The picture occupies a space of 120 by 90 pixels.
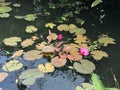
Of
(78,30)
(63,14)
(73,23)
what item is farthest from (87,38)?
(63,14)

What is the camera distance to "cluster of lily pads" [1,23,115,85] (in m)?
2.64

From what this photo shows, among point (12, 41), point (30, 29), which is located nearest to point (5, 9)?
point (30, 29)

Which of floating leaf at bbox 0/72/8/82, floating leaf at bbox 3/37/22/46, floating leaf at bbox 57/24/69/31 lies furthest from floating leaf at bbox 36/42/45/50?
floating leaf at bbox 0/72/8/82

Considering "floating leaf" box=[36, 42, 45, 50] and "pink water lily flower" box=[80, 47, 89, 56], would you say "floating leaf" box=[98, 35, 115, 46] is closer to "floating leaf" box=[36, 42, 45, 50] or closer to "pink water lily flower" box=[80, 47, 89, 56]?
"pink water lily flower" box=[80, 47, 89, 56]

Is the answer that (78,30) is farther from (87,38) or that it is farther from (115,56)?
(115,56)

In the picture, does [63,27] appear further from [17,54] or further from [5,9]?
[5,9]

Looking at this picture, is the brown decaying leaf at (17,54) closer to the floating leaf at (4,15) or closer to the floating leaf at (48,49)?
the floating leaf at (48,49)

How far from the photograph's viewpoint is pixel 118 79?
259 cm

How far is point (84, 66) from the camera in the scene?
2668 millimetres

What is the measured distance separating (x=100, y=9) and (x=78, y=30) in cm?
69

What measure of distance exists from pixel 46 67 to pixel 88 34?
0.87m

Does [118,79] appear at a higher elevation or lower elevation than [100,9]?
lower

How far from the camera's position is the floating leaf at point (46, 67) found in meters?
2.62

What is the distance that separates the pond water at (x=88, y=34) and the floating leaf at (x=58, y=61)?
0.07 m
